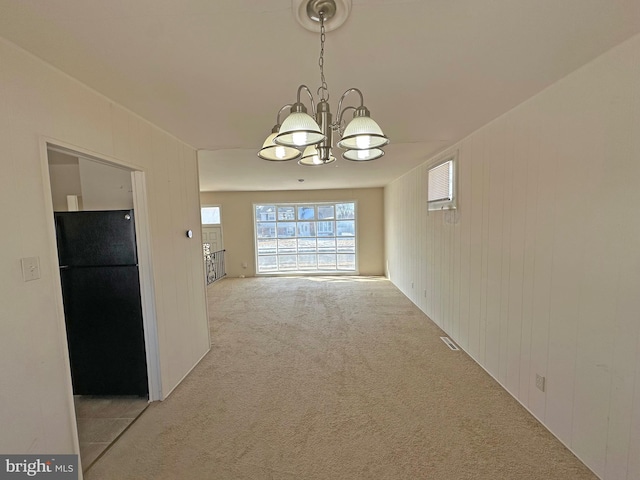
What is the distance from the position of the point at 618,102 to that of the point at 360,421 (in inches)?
94.0

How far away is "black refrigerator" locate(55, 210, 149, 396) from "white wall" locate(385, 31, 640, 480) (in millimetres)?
2970

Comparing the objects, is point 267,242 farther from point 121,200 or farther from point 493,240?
point 493,240

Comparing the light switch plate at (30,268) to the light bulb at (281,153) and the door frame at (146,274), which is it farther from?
the light bulb at (281,153)

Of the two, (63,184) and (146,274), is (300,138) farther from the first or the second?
(63,184)

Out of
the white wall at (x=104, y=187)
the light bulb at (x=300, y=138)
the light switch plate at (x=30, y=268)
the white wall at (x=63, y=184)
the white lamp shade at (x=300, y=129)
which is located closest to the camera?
the white lamp shade at (x=300, y=129)

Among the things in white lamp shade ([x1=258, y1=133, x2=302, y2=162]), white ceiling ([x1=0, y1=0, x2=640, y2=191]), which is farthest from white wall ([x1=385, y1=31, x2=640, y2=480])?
white lamp shade ([x1=258, y1=133, x2=302, y2=162])

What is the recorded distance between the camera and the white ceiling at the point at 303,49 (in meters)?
1.12

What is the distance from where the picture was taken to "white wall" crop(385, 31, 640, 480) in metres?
1.41

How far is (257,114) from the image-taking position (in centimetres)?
218

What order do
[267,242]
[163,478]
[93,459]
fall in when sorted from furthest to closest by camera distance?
[267,242], [93,459], [163,478]

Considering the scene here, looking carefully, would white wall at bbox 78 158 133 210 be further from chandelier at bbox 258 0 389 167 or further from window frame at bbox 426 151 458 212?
window frame at bbox 426 151 458 212

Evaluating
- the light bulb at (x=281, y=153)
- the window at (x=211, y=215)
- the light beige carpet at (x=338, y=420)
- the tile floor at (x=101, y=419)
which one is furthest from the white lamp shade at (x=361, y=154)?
the window at (x=211, y=215)

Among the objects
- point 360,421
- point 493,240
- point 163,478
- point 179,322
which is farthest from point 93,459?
point 493,240

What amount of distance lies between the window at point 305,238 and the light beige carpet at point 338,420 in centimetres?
447
